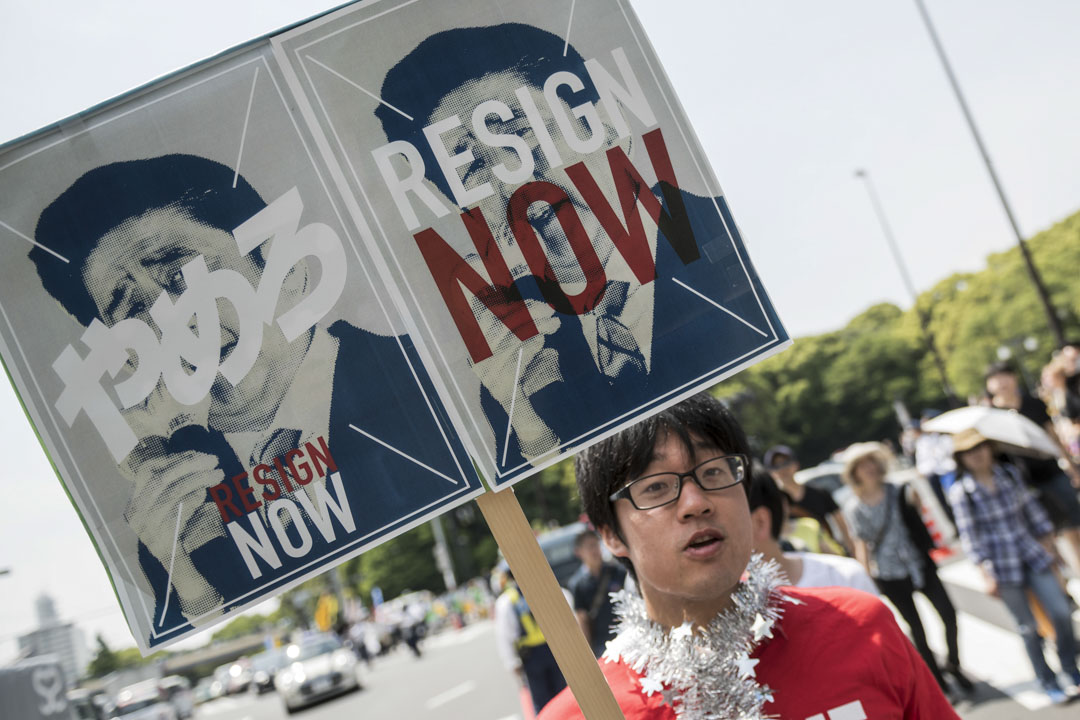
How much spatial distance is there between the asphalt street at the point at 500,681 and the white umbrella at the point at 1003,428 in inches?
54.2

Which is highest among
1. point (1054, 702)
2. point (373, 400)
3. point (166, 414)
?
point (166, 414)

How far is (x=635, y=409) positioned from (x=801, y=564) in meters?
2.04

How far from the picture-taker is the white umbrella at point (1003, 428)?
18.7 feet

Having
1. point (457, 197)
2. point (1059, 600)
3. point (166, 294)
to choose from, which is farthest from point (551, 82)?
point (1059, 600)

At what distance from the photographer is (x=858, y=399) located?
246 feet

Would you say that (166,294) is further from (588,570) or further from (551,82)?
(588,570)

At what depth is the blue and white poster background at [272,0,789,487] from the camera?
2.05 metres

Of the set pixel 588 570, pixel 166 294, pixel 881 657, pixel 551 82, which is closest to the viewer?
pixel 881 657

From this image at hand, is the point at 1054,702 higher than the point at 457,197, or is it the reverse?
the point at 457,197

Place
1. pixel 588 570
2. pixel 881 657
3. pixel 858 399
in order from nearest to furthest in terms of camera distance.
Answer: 1. pixel 881 657
2. pixel 588 570
3. pixel 858 399

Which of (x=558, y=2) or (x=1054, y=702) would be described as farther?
(x=1054, y=702)

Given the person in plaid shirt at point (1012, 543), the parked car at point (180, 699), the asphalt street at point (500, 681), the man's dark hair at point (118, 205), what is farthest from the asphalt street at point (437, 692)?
the man's dark hair at point (118, 205)

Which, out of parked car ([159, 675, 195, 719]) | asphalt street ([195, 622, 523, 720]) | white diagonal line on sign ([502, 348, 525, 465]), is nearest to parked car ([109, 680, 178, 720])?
asphalt street ([195, 622, 523, 720])

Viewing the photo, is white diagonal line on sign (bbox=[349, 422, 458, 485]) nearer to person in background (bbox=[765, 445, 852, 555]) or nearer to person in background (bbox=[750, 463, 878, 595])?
person in background (bbox=[750, 463, 878, 595])
